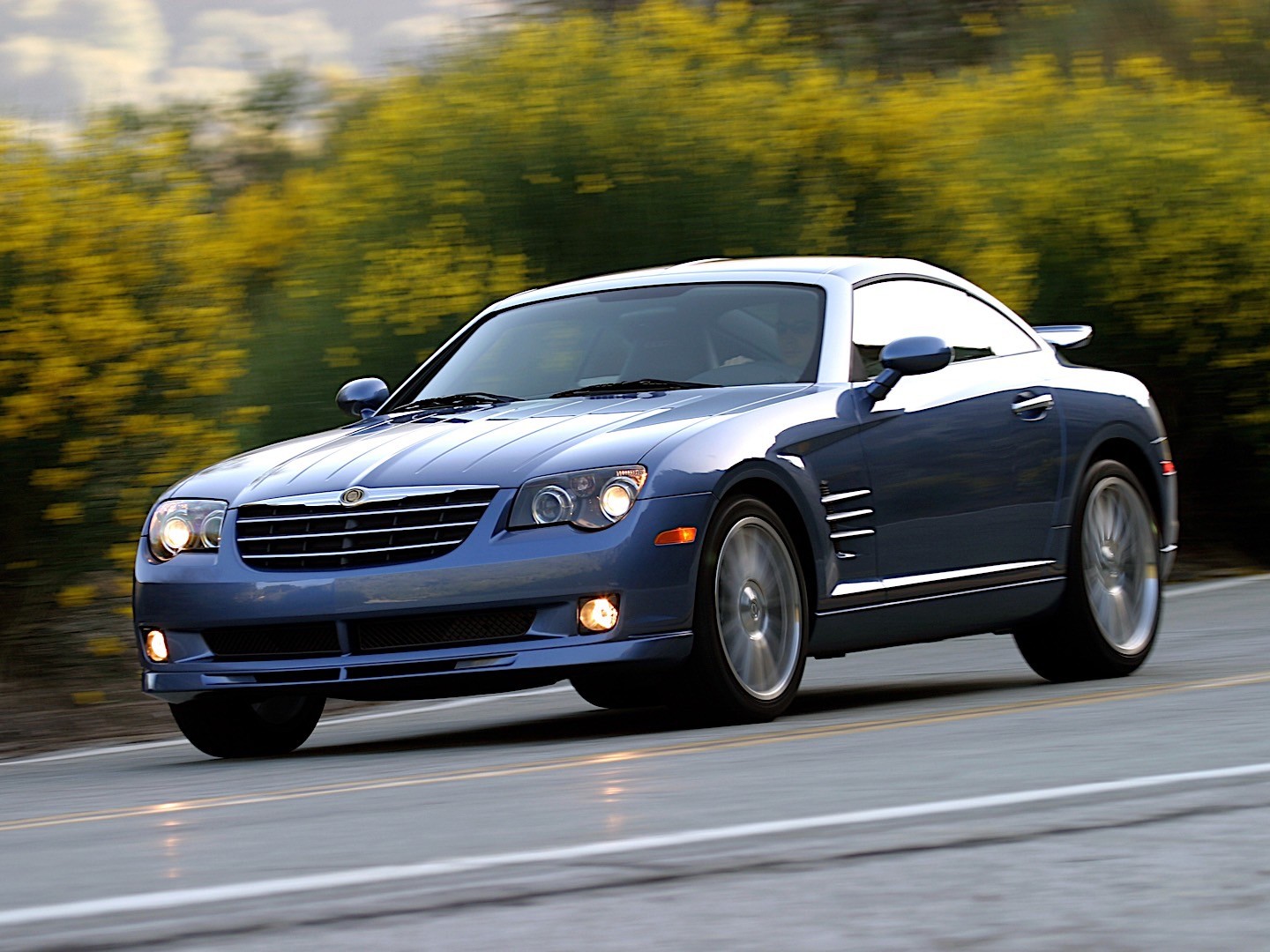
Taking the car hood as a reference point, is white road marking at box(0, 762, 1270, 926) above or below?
below

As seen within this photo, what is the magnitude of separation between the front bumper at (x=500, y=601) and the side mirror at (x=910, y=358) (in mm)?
1264

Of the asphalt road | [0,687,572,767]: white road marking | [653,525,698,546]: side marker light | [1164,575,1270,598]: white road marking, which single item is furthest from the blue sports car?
[1164,575,1270,598]: white road marking

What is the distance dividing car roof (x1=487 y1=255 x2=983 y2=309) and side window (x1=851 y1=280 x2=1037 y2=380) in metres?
0.07

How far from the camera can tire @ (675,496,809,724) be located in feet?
26.5

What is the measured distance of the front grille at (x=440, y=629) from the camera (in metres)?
8.02

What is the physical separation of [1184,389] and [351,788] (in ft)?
50.9

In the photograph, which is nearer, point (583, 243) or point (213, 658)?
point (213, 658)

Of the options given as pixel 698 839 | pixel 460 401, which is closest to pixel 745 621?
pixel 460 401

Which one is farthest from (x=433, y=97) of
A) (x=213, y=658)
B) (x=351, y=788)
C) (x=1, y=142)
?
(x=351, y=788)

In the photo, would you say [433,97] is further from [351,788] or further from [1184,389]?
[351,788]

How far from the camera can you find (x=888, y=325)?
9.69m

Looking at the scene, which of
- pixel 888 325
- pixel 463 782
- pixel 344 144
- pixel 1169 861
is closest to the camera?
pixel 1169 861

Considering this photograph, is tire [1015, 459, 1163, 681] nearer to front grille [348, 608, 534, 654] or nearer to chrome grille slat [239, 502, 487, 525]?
front grille [348, 608, 534, 654]

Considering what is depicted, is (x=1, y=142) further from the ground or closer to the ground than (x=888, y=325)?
further from the ground
